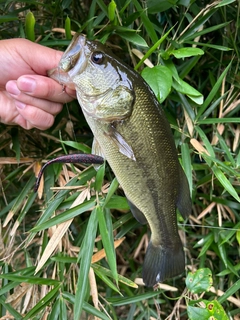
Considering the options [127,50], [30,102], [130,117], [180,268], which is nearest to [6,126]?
[30,102]

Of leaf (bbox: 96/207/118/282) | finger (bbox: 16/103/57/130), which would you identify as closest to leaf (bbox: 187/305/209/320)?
leaf (bbox: 96/207/118/282)

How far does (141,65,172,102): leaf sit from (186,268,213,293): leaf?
737mm

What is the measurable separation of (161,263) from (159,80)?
0.71 meters

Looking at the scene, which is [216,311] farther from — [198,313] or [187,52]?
[187,52]

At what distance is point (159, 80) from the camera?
129 centimetres

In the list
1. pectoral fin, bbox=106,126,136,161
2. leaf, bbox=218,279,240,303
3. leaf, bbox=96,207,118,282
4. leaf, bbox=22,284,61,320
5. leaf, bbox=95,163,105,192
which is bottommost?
leaf, bbox=218,279,240,303

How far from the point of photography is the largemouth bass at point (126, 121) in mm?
1118

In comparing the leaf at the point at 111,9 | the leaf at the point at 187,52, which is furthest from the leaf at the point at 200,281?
the leaf at the point at 111,9

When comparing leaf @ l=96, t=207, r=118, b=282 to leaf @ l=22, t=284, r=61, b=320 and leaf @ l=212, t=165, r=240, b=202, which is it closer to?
leaf @ l=22, t=284, r=61, b=320

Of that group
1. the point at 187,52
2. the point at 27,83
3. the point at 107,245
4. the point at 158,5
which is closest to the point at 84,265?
the point at 107,245

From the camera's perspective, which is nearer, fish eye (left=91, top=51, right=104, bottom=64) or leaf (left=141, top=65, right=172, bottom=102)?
fish eye (left=91, top=51, right=104, bottom=64)

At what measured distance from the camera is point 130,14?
58.2 inches

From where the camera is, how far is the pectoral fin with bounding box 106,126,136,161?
3.73 ft

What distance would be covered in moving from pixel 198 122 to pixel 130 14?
55cm
